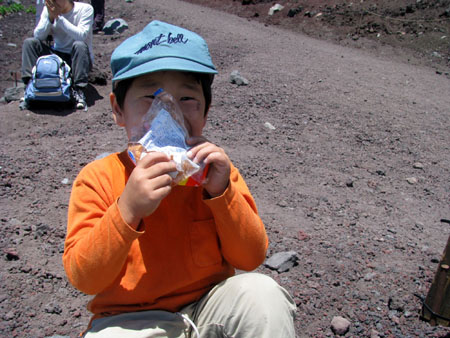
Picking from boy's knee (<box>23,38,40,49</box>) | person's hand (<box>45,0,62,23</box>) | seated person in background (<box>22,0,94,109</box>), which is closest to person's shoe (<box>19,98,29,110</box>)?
seated person in background (<box>22,0,94,109</box>)

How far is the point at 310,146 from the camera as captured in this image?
492 cm

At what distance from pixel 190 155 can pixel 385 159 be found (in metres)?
3.47

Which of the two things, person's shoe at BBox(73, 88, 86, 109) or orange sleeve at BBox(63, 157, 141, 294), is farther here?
person's shoe at BBox(73, 88, 86, 109)

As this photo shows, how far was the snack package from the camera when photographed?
68.3 inches

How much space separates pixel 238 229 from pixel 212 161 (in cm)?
30

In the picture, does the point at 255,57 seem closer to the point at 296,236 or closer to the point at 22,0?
the point at 296,236

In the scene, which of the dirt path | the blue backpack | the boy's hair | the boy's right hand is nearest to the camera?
the boy's right hand

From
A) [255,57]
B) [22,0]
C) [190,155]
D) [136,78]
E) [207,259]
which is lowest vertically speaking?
[22,0]

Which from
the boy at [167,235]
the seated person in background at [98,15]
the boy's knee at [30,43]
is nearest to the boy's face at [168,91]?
the boy at [167,235]

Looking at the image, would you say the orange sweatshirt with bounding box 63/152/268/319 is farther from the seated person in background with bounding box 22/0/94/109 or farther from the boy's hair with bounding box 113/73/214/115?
the seated person in background with bounding box 22/0/94/109

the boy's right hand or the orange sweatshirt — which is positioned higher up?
the boy's right hand

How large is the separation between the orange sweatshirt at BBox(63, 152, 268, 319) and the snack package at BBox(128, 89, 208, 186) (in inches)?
5.8

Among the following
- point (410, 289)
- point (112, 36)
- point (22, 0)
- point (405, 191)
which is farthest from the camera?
point (22, 0)

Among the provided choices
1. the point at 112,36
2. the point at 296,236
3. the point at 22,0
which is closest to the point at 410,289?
the point at 296,236
